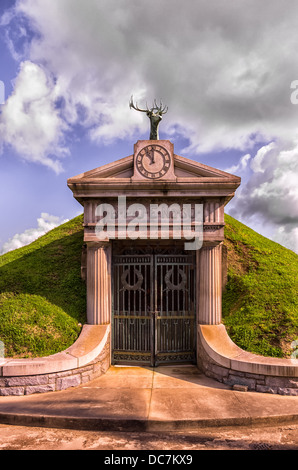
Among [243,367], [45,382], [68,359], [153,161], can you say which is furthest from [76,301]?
[243,367]

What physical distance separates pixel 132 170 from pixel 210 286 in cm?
342

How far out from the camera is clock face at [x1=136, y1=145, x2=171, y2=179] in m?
7.49

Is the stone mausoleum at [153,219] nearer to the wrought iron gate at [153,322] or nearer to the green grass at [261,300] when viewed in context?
the wrought iron gate at [153,322]

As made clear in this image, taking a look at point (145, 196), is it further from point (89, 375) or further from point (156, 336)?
point (89, 375)

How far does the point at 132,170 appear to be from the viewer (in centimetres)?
764

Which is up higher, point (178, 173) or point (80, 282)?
point (178, 173)

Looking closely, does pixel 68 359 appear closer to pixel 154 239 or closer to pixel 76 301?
pixel 76 301

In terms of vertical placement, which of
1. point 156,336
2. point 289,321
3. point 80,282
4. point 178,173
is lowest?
point 156,336

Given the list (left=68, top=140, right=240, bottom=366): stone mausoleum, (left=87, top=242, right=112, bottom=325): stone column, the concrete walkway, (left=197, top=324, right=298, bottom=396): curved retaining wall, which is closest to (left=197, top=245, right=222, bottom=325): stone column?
(left=68, top=140, right=240, bottom=366): stone mausoleum

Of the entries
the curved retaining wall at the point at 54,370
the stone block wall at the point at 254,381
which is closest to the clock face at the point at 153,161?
the curved retaining wall at the point at 54,370

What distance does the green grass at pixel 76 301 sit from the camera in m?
6.80

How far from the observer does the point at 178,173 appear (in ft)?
24.9

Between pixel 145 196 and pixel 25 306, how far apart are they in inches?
155
